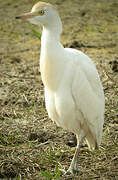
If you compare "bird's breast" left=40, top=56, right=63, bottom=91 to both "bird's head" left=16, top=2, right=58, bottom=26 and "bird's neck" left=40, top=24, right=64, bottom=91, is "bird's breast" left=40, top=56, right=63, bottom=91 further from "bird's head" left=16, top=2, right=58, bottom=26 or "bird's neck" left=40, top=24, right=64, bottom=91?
"bird's head" left=16, top=2, right=58, bottom=26

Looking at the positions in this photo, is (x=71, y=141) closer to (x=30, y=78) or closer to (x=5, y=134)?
(x=5, y=134)

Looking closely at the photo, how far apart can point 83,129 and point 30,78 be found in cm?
259

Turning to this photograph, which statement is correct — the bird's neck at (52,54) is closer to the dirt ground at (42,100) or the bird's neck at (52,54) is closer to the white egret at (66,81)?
the white egret at (66,81)

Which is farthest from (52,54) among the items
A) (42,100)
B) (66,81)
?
(42,100)

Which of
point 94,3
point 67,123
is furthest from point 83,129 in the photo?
point 94,3

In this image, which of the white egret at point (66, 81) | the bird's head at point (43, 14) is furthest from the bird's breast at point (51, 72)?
the bird's head at point (43, 14)

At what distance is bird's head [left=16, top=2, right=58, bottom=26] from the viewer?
4352mm

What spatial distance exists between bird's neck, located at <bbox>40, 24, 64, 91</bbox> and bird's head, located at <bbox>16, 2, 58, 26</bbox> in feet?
0.29

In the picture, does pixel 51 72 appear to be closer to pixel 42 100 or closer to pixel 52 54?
pixel 52 54

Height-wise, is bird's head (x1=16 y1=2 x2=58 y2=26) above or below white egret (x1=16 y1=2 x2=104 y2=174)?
above

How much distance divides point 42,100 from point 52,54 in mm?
1990

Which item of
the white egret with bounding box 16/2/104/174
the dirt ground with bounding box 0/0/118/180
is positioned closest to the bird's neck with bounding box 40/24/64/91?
the white egret with bounding box 16/2/104/174

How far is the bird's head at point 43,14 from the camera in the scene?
4352mm

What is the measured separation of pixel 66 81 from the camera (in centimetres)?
442
